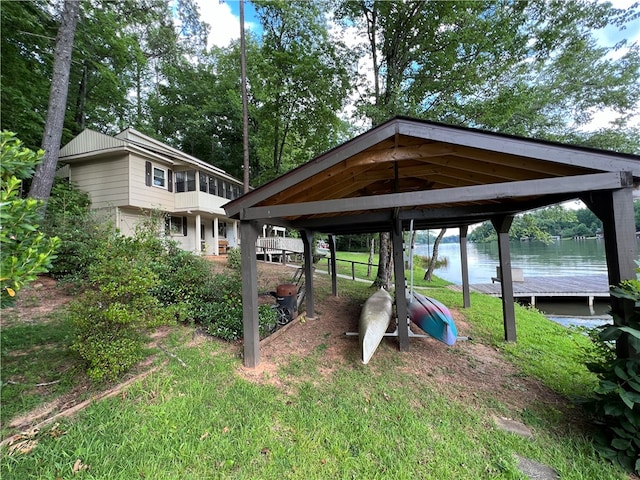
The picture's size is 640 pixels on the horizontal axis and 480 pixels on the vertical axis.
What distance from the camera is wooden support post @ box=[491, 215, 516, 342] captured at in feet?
15.9

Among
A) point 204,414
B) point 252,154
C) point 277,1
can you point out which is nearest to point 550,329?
point 204,414

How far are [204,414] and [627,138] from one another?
13842 millimetres

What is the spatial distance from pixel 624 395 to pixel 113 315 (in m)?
4.99

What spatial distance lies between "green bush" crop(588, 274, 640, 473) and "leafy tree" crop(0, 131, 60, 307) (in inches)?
179

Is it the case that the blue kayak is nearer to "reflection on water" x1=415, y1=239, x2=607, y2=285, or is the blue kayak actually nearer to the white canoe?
the white canoe

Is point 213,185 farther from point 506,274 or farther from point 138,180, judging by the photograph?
point 506,274

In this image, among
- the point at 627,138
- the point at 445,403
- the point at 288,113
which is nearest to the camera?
the point at 445,403

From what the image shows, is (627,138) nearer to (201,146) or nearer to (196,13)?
(196,13)

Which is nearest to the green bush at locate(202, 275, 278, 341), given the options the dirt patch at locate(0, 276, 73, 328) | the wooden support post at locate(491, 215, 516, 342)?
the dirt patch at locate(0, 276, 73, 328)

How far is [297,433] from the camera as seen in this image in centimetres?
260

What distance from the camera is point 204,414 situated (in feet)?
9.15

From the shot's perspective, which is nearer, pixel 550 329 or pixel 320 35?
pixel 550 329

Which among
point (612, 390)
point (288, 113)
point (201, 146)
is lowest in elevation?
point (612, 390)

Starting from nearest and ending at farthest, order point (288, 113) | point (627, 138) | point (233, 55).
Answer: point (627, 138)
point (288, 113)
point (233, 55)
